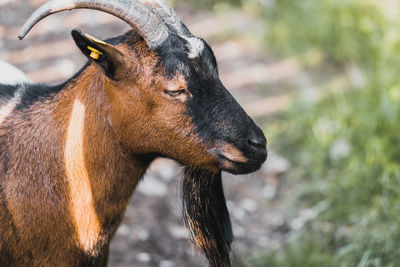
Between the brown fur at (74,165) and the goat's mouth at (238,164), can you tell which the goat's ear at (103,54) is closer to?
the brown fur at (74,165)

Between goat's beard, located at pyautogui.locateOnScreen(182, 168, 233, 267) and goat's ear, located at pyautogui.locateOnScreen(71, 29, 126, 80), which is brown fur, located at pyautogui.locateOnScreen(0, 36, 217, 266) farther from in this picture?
goat's beard, located at pyautogui.locateOnScreen(182, 168, 233, 267)

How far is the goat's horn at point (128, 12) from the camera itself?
8.27 ft

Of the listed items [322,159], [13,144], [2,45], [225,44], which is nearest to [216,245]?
[13,144]

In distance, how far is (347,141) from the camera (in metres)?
5.16

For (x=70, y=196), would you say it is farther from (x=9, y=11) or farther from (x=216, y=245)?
(x=9, y=11)

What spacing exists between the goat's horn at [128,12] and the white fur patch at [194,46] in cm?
16

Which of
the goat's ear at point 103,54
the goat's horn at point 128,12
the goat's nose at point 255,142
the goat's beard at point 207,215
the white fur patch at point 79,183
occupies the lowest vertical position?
the goat's beard at point 207,215

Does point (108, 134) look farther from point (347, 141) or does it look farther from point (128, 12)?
point (347, 141)

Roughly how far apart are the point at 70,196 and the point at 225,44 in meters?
5.16

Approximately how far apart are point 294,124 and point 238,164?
3251mm

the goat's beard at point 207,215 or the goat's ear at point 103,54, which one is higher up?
the goat's ear at point 103,54

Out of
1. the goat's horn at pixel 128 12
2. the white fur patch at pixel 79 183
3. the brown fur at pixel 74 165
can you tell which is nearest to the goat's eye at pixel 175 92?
the brown fur at pixel 74 165

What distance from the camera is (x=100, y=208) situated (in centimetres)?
277

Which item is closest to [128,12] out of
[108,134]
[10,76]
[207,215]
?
[108,134]
